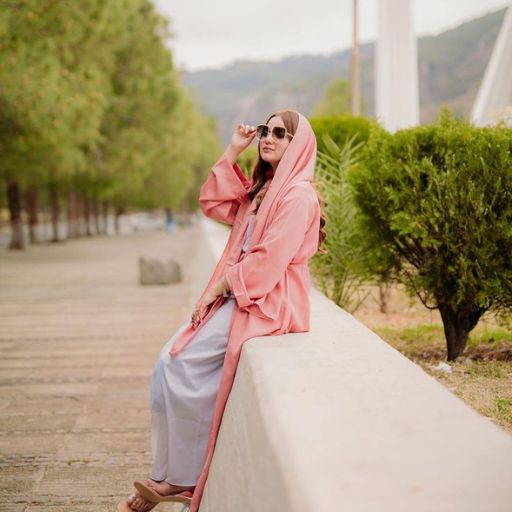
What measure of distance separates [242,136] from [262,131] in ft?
1.10

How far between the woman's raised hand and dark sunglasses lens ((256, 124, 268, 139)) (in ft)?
0.78

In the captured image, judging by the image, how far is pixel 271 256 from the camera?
2855mm

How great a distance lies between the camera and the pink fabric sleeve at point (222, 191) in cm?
349

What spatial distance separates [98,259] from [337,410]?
18.9 m

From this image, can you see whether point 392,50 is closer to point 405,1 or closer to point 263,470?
Result: point 405,1

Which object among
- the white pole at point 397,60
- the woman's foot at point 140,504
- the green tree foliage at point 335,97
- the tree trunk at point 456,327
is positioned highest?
the green tree foliage at point 335,97

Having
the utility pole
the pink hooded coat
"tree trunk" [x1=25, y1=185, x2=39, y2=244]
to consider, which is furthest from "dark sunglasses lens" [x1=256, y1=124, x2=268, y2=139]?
"tree trunk" [x1=25, y1=185, x2=39, y2=244]

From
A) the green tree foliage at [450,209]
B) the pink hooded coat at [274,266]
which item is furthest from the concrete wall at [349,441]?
the green tree foliage at [450,209]

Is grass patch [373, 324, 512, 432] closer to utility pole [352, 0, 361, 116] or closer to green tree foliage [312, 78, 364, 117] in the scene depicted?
utility pole [352, 0, 361, 116]

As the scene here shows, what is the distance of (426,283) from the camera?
4590mm

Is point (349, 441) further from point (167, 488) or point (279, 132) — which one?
point (279, 132)

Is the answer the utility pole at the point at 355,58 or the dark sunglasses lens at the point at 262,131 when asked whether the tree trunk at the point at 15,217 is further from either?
the dark sunglasses lens at the point at 262,131

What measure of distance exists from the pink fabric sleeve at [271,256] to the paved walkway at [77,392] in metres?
1.27

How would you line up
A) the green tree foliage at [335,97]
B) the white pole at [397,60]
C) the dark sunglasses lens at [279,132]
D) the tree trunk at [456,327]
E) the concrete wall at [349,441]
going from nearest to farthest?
1. the concrete wall at [349,441]
2. the dark sunglasses lens at [279,132]
3. the tree trunk at [456,327]
4. the white pole at [397,60]
5. the green tree foliage at [335,97]
